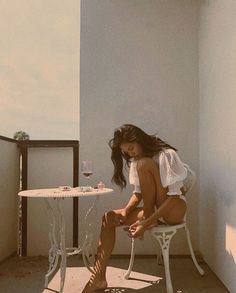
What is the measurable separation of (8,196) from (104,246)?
1515mm

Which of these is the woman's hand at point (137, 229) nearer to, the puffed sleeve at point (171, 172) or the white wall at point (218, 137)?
the puffed sleeve at point (171, 172)

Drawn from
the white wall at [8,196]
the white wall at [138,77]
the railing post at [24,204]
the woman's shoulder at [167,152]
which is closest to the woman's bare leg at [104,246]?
the woman's shoulder at [167,152]

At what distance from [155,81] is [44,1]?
418cm

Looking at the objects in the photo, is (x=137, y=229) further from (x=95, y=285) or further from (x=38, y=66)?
(x=38, y=66)

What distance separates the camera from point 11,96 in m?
13.6

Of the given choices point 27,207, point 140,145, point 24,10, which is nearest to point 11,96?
point 24,10

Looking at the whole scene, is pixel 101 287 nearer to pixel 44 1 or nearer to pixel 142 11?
pixel 142 11

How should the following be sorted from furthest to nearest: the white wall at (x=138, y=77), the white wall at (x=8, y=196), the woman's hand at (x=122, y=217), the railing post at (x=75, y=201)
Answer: the railing post at (x=75, y=201) < the white wall at (x=138, y=77) < the white wall at (x=8, y=196) < the woman's hand at (x=122, y=217)

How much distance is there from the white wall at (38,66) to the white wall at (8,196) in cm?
72

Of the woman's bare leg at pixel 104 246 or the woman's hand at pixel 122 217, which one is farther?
the woman's hand at pixel 122 217

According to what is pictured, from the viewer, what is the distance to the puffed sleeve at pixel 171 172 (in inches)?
99.0

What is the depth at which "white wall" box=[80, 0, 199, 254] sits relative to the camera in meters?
3.66

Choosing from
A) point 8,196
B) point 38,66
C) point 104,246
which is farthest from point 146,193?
point 38,66

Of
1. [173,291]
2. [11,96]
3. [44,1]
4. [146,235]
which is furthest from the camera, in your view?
[11,96]
